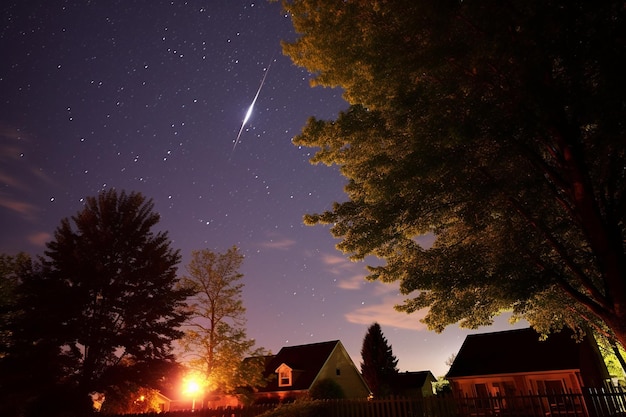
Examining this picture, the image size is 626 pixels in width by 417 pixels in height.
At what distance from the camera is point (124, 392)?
19156 mm

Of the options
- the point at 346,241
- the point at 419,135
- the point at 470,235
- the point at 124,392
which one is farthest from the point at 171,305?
the point at 419,135

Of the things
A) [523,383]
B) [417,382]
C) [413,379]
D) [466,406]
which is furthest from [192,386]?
[413,379]

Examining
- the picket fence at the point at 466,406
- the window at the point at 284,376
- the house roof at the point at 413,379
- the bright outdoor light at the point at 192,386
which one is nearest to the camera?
the picket fence at the point at 466,406

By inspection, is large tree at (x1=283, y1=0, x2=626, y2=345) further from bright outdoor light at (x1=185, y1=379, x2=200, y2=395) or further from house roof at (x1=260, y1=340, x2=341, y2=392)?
house roof at (x1=260, y1=340, x2=341, y2=392)

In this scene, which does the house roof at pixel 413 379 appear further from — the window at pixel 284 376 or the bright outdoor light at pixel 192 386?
the bright outdoor light at pixel 192 386

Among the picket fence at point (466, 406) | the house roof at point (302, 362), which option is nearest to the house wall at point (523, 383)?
the picket fence at point (466, 406)

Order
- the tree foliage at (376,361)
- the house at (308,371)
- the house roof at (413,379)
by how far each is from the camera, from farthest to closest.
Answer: the house roof at (413,379) → the tree foliage at (376,361) → the house at (308,371)

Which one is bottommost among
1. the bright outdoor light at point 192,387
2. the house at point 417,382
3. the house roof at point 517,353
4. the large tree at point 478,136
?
the house at point 417,382

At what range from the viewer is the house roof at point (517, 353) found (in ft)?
85.9

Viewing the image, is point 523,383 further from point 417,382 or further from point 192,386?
point 417,382

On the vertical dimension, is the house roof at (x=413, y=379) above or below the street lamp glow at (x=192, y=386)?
below

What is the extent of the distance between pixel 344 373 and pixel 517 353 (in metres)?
17.3

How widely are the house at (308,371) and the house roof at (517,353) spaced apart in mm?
12058

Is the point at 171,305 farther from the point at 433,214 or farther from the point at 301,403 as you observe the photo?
the point at 433,214
